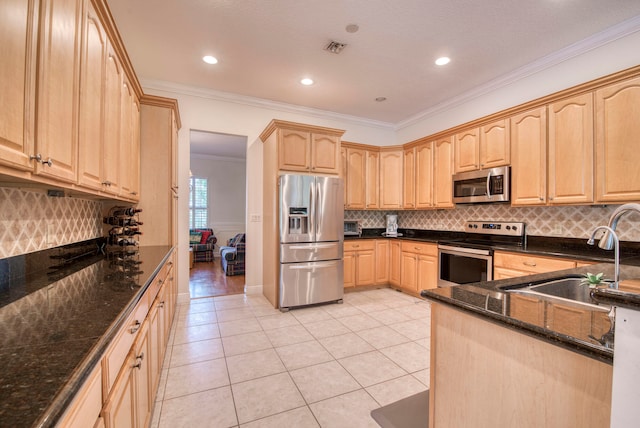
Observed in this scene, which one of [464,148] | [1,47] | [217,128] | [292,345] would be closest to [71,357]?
[1,47]

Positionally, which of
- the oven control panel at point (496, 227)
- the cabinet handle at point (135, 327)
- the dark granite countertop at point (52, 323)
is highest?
the oven control panel at point (496, 227)

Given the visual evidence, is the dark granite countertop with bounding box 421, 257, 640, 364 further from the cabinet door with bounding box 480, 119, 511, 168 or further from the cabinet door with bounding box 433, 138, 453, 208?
the cabinet door with bounding box 433, 138, 453, 208

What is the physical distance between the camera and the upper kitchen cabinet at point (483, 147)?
3.24m

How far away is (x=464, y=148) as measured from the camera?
370cm

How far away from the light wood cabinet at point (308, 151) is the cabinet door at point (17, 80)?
269cm

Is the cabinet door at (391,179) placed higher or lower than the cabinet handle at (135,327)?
higher

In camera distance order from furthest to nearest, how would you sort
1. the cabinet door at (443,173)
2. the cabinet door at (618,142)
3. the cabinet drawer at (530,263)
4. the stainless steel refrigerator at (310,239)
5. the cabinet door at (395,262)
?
1. the cabinet door at (395,262)
2. the cabinet door at (443,173)
3. the stainless steel refrigerator at (310,239)
4. the cabinet drawer at (530,263)
5. the cabinet door at (618,142)

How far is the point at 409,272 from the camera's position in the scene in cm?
422

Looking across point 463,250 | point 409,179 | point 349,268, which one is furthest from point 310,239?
point 409,179

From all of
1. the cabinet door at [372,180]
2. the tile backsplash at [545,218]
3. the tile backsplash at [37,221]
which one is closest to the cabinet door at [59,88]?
the tile backsplash at [37,221]

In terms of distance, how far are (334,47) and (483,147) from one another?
2.16 m

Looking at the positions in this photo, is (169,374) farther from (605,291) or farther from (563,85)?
(563,85)

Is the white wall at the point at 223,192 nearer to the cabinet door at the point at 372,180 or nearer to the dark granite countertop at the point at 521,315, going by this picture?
the cabinet door at the point at 372,180

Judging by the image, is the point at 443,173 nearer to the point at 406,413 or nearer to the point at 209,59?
the point at 406,413
